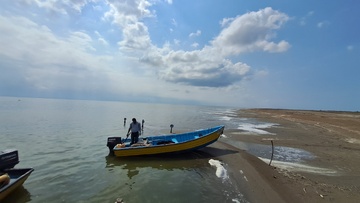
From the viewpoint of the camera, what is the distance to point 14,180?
786 cm

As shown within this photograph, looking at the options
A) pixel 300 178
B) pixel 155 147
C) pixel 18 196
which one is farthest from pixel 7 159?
pixel 300 178

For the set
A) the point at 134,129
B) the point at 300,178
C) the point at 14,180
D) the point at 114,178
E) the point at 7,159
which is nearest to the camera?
the point at 14,180

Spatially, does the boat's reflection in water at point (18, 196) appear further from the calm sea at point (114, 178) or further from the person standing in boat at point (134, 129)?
the person standing in boat at point (134, 129)

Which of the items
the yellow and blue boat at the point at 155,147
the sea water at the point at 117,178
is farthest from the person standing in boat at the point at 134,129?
the sea water at the point at 117,178

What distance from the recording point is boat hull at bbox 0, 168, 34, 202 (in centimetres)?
725

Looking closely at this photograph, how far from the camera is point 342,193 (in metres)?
8.80

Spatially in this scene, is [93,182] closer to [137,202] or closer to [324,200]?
[137,202]

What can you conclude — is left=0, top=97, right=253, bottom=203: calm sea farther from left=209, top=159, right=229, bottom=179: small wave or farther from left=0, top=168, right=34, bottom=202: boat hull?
left=0, top=168, right=34, bottom=202: boat hull

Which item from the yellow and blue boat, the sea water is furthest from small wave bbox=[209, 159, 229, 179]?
the yellow and blue boat

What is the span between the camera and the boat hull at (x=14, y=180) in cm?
725

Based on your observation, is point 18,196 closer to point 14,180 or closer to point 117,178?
point 14,180

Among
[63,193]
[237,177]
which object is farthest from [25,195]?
[237,177]

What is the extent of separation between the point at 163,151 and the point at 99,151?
508 cm

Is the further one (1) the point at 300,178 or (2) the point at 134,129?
(2) the point at 134,129
